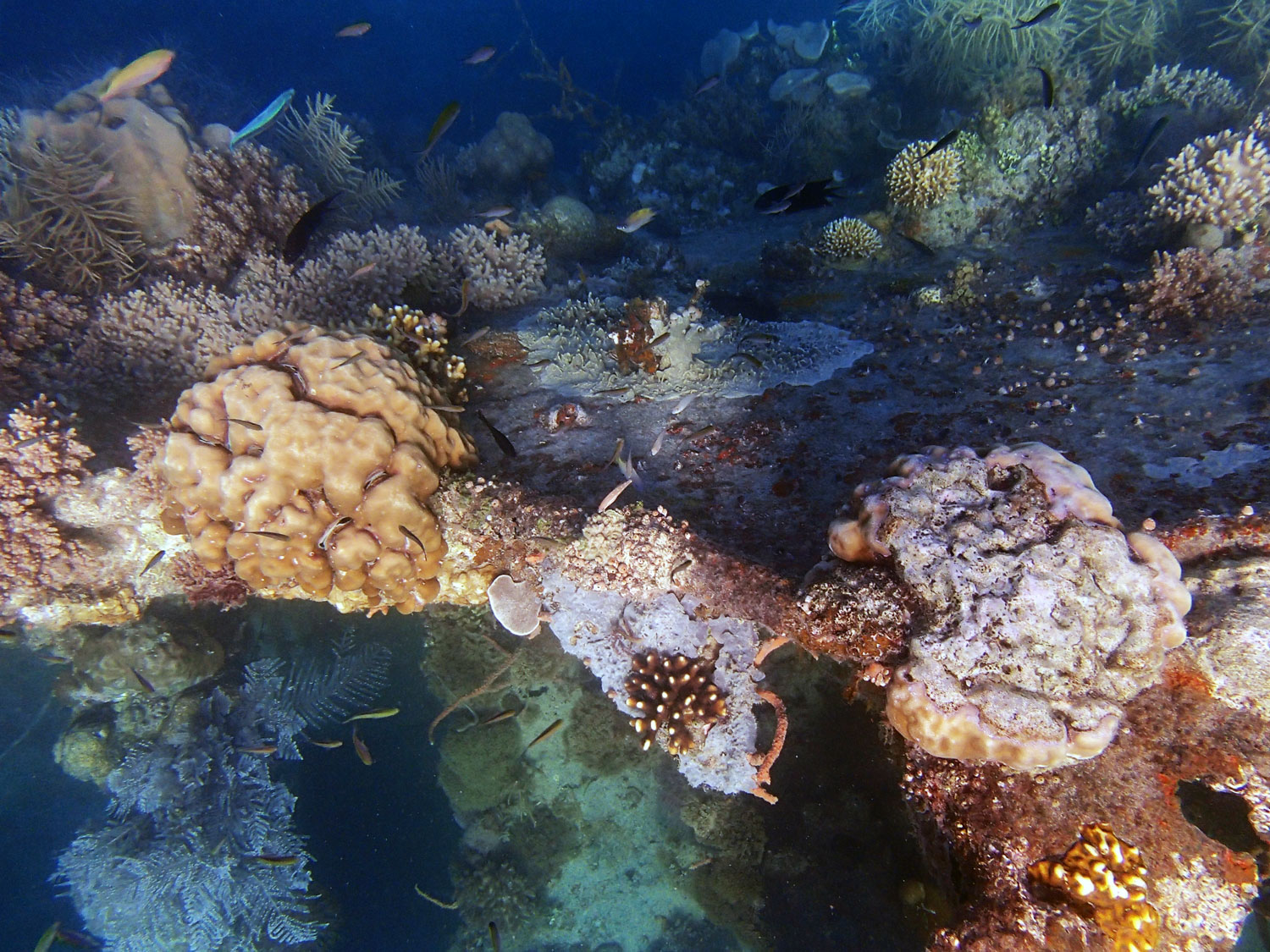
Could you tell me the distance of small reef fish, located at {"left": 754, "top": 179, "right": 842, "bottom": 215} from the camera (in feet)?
18.8

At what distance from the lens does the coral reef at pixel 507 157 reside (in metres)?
12.6

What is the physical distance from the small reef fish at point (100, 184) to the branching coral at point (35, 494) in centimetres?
367

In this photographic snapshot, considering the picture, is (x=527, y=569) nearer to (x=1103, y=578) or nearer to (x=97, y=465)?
(x=1103, y=578)

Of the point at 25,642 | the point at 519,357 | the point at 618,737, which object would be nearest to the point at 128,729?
the point at 25,642

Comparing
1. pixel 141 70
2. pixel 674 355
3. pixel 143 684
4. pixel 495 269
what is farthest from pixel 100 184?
pixel 674 355

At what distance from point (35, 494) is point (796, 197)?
841 centimetres

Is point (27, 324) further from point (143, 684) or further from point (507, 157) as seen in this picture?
point (507, 157)

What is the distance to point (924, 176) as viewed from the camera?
7.54 metres

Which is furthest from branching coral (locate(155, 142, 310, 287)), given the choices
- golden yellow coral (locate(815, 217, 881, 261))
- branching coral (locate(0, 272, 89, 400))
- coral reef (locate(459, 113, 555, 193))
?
golden yellow coral (locate(815, 217, 881, 261))

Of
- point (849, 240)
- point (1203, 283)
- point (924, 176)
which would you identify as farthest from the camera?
point (924, 176)

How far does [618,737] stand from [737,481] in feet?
10.2

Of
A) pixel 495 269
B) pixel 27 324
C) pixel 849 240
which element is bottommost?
pixel 27 324

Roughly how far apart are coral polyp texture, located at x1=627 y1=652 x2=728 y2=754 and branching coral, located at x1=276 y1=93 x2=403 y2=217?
32.9 feet

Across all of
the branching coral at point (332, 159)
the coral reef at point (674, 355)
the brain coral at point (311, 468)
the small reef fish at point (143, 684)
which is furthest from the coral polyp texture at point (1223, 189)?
the small reef fish at point (143, 684)
